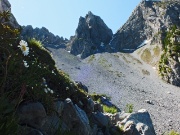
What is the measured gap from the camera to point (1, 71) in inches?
308

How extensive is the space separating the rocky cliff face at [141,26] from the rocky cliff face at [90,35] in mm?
5854

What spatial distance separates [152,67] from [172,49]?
2129 centimetres

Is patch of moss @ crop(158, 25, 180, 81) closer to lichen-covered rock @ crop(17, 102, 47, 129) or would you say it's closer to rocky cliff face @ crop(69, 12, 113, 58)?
rocky cliff face @ crop(69, 12, 113, 58)

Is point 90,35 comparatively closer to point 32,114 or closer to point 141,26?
point 141,26

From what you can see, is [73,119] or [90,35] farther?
[90,35]

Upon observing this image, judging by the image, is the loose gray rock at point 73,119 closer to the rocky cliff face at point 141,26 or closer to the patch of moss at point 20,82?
the patch of moss at point 20,82

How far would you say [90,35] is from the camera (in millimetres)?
166000

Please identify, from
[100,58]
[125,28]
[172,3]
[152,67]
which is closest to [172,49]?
[152,67]

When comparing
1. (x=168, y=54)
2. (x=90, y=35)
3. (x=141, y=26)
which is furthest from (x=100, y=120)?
(x=90, y=35)

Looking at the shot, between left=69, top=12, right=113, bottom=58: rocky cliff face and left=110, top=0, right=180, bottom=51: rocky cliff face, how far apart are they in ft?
19.2

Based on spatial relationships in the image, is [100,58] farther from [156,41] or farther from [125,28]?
[125,28]

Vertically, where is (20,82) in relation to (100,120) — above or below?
above

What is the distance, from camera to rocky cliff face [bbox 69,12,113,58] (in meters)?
160

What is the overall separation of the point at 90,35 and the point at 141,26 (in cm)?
2743
